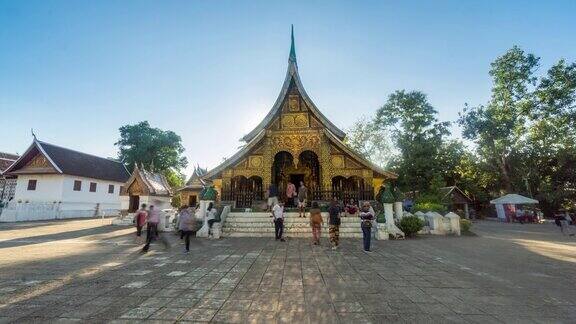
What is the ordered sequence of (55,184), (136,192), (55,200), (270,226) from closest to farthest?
1. (270,226)
2. (136,192)
3. (55,200)
4. (55,184)

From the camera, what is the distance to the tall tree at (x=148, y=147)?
4169cm

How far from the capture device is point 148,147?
138ft

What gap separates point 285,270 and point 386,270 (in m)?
2.16

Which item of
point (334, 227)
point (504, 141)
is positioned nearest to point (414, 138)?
point (504, 141)

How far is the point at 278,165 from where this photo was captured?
1866 centimetres

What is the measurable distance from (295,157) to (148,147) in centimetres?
3401

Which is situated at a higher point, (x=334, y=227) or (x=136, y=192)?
(x=136, y=192)

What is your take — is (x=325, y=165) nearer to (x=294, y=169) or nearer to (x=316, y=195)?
(x=316, y=195)

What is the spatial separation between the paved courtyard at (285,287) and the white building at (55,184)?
75.4ft

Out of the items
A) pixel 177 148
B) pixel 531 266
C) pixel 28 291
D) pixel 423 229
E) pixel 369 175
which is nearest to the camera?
pixel 28 291

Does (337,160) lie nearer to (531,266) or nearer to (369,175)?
(369,175)

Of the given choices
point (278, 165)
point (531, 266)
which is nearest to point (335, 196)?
point (278, 165)

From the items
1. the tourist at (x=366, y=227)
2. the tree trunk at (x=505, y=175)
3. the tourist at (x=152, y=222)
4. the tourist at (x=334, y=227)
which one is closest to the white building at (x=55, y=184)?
the tourist at (x=152, y=222)

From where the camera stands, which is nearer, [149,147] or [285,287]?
[285,287]
